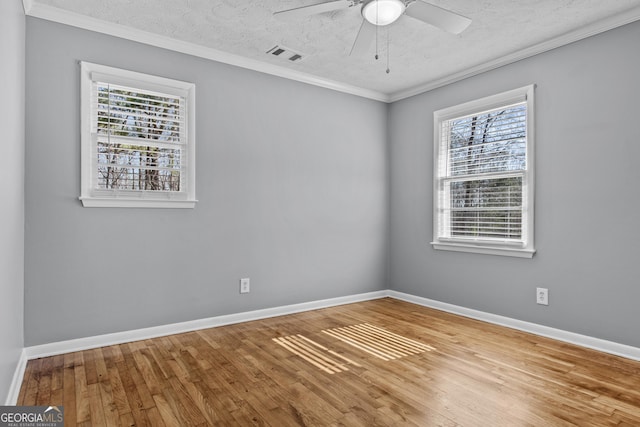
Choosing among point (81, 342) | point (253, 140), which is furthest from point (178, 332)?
point (253, 140)

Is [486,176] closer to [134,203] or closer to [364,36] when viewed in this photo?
[364,36]

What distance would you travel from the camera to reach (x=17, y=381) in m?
2.18

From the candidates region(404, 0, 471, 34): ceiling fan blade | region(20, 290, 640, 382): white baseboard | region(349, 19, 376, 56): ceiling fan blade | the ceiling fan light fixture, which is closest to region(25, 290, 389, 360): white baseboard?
region(20, 290, 640, 382): white baseboard

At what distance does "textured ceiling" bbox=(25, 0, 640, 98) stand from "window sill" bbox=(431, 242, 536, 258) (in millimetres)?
1767

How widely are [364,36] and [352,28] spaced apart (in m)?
0.38

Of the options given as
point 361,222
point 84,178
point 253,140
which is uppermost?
point 253,140

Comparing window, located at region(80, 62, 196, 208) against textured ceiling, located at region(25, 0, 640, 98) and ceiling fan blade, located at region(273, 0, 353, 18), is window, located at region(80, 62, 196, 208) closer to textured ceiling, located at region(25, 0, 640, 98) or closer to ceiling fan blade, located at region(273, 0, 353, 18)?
textured ceiling, located at region(25, 0, 640, 98)

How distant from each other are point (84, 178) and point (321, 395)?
232cm

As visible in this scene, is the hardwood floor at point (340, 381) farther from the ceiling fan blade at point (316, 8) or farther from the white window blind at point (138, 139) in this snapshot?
the ceiling fan blade at point (316, 8)

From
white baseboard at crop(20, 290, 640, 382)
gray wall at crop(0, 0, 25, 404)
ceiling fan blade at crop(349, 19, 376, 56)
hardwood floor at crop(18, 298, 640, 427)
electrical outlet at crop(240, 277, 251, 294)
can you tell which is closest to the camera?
gray wall at crop(0, 0, 25, 404)

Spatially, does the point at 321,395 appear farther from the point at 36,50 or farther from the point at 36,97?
the point at 36,50

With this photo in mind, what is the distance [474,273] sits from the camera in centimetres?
380

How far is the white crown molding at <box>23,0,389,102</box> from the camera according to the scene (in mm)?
2723

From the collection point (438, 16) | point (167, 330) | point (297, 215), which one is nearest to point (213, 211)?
point (297, 215)
